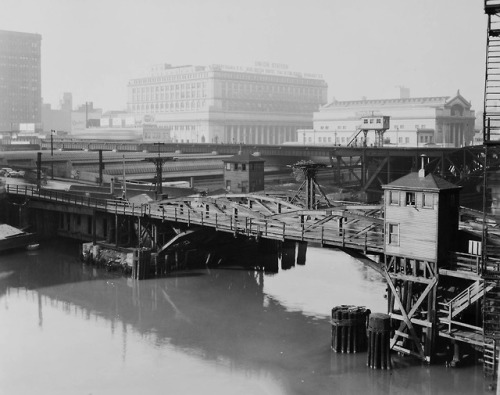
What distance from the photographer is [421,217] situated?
111 ft

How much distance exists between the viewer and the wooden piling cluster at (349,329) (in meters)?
34.8

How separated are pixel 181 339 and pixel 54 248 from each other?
30.9 m

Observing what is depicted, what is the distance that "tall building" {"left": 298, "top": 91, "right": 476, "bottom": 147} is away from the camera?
136 m

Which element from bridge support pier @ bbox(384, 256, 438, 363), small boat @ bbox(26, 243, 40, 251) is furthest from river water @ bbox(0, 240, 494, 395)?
small boat @ bbox(26, 243, 40, 251)

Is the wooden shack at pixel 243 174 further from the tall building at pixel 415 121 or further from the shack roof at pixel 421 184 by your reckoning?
the tall building at pixel 415 121

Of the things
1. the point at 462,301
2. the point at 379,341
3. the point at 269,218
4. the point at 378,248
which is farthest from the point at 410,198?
the point at 269,218

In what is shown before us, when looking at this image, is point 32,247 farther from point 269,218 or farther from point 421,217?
point 421,217

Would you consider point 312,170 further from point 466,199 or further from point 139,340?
point 466,199

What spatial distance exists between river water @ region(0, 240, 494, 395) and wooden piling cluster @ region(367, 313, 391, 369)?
540mm

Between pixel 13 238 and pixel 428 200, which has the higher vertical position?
pixel 428 200

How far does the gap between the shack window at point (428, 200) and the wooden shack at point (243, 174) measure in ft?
159

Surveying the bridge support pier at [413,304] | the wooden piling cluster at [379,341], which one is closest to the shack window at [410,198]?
the bridge support pier at [413,304]

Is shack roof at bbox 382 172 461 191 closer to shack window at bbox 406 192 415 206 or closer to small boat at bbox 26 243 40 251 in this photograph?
shack window at bbox 406 192 415 206

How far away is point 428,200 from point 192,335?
1511 centimetres
